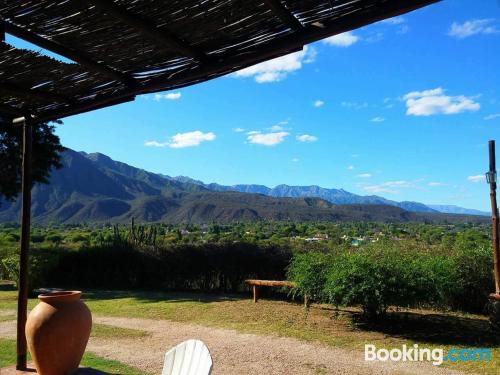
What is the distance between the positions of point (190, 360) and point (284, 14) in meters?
2.27

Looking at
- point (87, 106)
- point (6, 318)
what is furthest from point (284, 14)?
point (6, 318)

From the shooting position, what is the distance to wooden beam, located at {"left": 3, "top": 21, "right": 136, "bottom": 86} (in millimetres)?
3359

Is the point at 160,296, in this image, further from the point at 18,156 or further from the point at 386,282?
the point at 18,156

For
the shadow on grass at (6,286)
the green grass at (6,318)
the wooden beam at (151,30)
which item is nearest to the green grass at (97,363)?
the green grass at (6,318)

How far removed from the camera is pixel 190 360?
2.85 meters

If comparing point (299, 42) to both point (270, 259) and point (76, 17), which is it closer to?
point (76, 17)

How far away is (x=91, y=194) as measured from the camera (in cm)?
17162

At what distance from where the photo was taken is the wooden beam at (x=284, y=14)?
9.15 ft

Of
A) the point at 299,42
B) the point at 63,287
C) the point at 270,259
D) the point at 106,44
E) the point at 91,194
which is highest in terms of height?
the point at 91,194

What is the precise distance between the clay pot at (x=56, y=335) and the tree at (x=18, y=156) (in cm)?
1437

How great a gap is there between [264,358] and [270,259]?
8.19 meters

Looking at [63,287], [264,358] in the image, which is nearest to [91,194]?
[63,287]

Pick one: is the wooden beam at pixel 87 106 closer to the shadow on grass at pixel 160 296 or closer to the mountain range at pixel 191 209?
the shadow on grass at pixel 160 296

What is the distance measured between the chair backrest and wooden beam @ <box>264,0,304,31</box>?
2.12 metres
